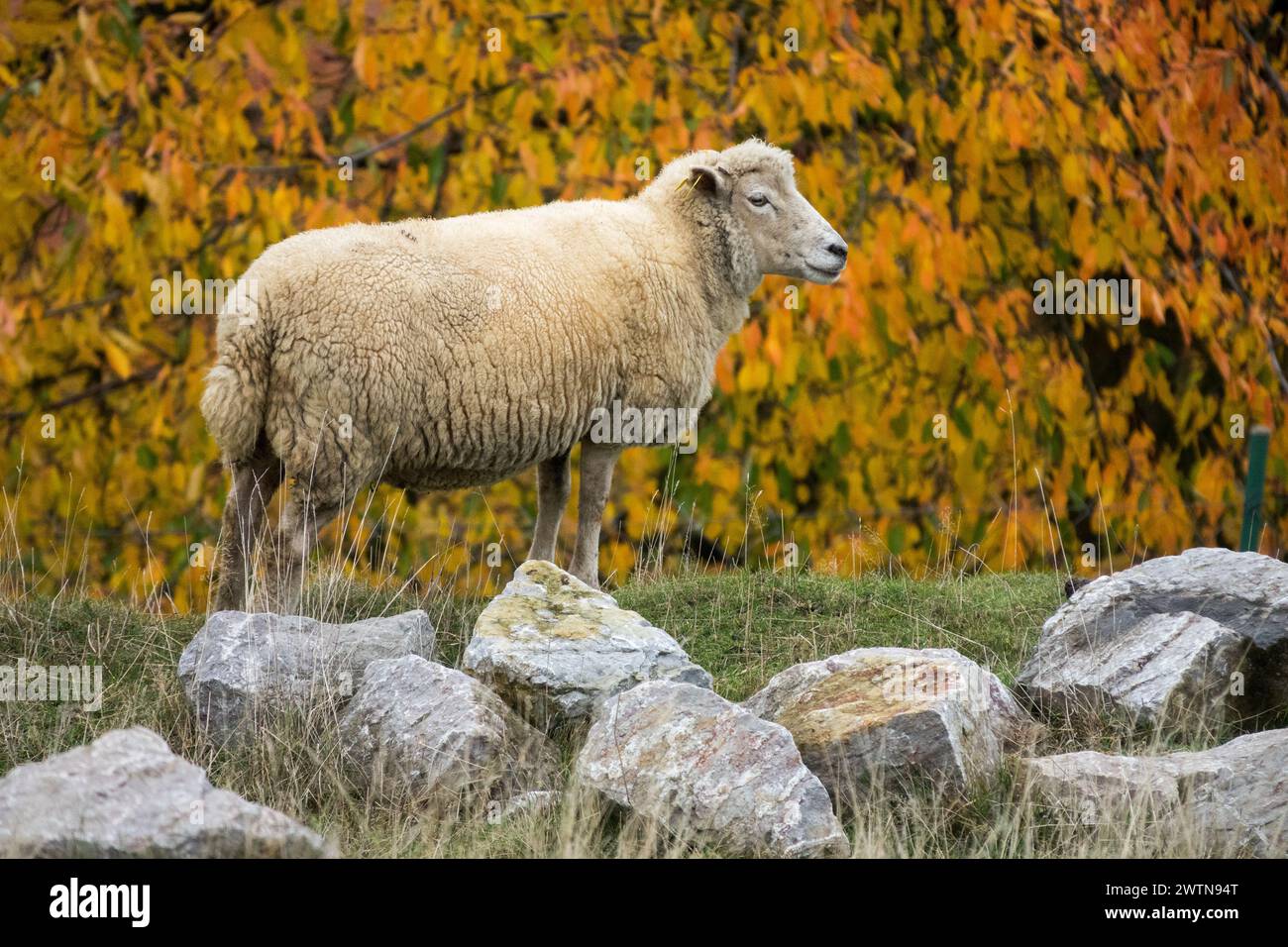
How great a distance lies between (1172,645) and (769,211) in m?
2.87

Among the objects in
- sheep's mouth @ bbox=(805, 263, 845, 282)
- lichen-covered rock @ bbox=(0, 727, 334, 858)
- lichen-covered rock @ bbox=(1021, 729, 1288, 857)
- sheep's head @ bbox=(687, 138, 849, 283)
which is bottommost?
lichen-covered rock @ bbox=(1021, 729, 1288, 857)

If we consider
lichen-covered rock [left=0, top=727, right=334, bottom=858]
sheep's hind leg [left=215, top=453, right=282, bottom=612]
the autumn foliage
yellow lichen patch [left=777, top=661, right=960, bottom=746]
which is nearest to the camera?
lichen-covered rock [left=0, top=727, right=334, bottom=858]

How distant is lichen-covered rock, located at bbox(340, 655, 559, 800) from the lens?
4.31 meters

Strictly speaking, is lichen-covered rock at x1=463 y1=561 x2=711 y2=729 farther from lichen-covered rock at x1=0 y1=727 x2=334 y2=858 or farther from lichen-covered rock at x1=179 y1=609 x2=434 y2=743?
lichen-covered rock at x1=0 y1=727 x2=334 y2=858

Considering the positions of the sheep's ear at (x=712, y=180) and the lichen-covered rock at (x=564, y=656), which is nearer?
the lichen-covered rock at (x=564, y=656)

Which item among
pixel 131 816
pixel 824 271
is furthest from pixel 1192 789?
pixel 824 271

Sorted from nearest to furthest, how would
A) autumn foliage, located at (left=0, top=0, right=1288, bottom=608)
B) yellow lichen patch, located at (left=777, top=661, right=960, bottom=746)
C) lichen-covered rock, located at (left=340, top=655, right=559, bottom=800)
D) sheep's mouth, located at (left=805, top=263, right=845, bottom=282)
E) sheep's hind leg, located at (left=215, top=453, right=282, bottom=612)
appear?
1. lichen-covered rock, located at (left=340, top=655, right=559, bottom=800)
2. yellow lichen patch, located at (left=777, top=661, right=960, bottom=746)
3. sheep's hind leg, located at (left=215, top=453, right=282, bottom=612)
4. sheep's mouth, located at (left=805, top=263, right=845, bottom=282)
5. autumn foliage, located at (left=0, top=0, right=1288, bottom=608)

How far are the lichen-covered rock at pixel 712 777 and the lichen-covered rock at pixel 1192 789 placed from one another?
Answer: 2.29 ft

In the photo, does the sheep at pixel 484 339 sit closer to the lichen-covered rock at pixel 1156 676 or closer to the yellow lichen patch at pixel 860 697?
the yellow lichen patch at pixel 860 697

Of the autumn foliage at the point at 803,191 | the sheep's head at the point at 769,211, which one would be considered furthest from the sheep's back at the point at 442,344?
the autumn foliage at the point at 803,191

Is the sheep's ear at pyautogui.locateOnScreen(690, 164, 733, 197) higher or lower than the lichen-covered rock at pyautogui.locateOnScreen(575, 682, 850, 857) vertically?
higher

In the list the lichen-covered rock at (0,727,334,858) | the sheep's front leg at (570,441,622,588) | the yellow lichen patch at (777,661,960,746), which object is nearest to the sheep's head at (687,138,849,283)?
the sheep's front leg at (570,441,622,588)

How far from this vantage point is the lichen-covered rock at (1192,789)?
160 inches

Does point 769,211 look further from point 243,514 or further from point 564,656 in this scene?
point 564,656
